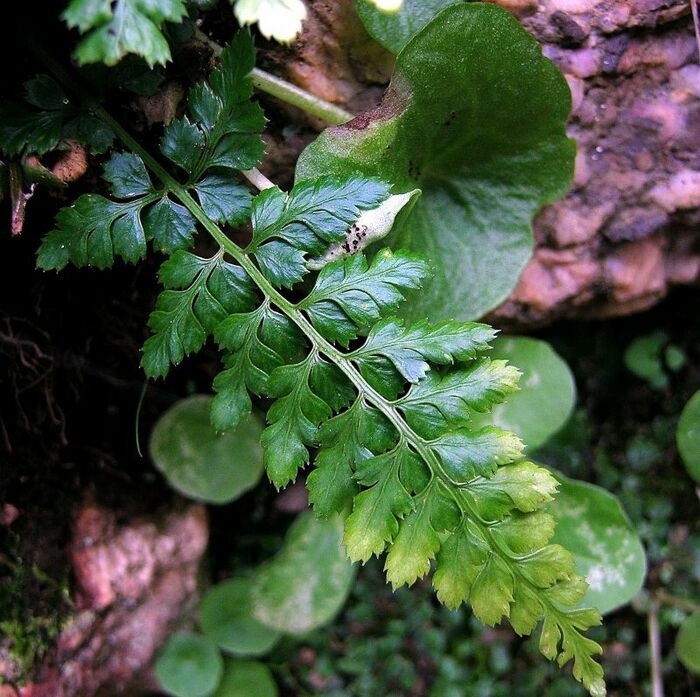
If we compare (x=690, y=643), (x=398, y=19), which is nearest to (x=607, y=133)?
(x=398, y=19)

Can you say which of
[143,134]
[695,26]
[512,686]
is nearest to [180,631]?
[512,686]

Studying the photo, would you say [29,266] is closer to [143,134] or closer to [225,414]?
[143,134]

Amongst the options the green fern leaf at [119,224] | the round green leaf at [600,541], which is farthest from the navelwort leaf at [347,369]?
the round green leaf at [600,541]

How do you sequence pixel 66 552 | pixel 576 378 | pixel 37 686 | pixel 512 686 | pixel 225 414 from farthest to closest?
pixel 576 378
pixel 512 686
pixel 66 552
pixel 37 686
pixel 225 414

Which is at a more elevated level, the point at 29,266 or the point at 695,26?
the point at 29,266

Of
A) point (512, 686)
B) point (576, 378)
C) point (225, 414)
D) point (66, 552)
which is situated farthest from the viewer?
point (576, 378)

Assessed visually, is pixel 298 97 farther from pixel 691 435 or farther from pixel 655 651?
pixel 655 651

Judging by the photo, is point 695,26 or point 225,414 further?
point 695,26
